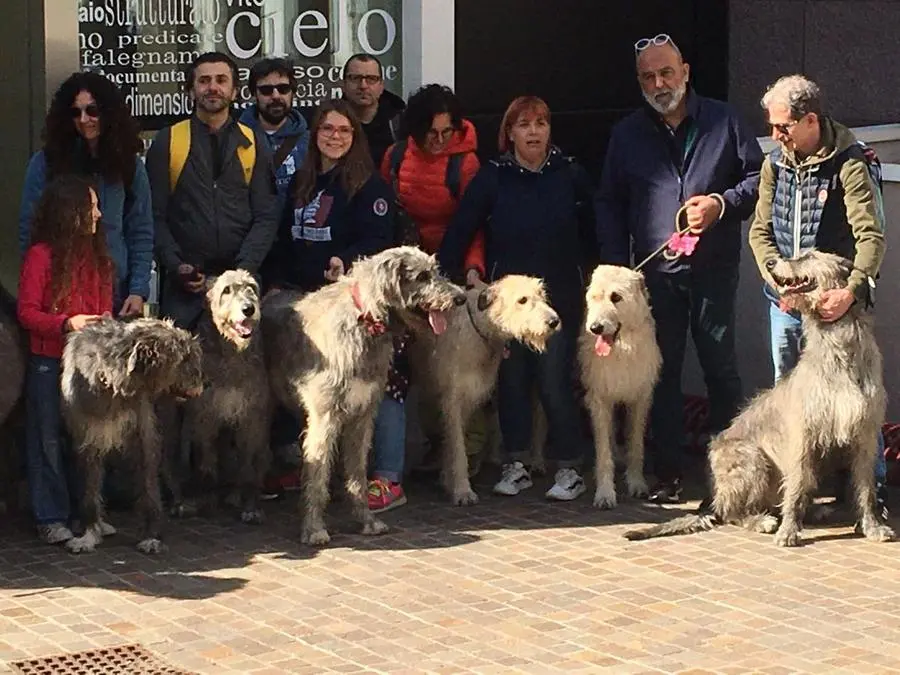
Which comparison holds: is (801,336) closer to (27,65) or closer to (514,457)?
(514,457)

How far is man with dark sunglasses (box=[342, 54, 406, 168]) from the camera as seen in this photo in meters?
8.80

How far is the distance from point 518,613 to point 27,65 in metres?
4.66

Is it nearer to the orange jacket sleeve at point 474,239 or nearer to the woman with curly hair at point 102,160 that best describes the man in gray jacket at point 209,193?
the woman with curly hair at point 102,160

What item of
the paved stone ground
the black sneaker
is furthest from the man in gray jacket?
the black sneaker

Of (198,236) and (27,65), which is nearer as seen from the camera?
(198,236)

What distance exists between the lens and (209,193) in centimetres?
799

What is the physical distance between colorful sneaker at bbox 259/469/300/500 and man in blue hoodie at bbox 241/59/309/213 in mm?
1567

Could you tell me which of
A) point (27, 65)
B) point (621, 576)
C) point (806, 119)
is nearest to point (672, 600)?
point (621, 576)

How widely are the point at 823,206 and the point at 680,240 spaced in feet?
2.67

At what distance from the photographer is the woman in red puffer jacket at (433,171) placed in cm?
840

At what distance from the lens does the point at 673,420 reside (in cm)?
839

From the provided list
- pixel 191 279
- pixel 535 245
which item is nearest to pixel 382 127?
pixel 535 245

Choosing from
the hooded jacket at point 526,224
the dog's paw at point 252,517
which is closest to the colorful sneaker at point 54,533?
the dog's paw at point 252,517

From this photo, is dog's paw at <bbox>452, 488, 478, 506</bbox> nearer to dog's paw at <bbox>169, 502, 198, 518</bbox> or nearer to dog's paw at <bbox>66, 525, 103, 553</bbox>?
dog's paw at <bbox>169, 502, 198, 518</bbox>
